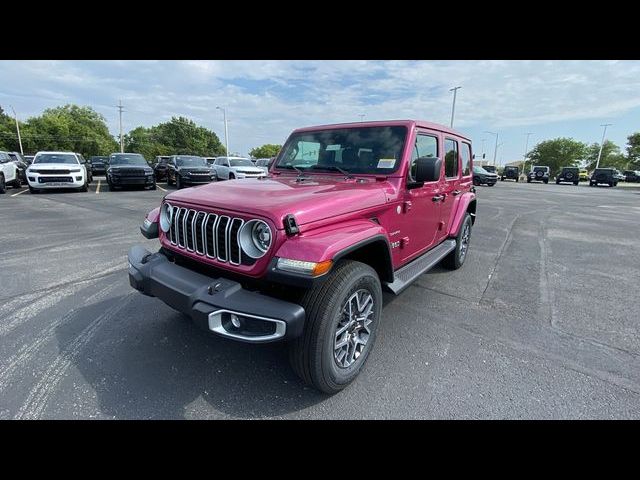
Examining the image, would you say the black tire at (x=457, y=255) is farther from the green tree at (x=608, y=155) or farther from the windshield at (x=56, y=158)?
the green tree at (x=608, y=155)

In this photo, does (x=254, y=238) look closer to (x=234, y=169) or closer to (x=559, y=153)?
(x=234, y=169)

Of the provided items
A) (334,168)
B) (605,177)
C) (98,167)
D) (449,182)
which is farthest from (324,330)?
(605,177)

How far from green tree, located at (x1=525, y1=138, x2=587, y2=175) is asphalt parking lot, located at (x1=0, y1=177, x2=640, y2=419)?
86.6 m

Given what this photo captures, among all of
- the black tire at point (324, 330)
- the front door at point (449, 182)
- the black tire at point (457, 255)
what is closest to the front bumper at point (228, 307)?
the black tire at point (324, 330)

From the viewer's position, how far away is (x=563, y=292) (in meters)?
4.37

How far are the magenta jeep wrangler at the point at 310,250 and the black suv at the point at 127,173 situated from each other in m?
14.2

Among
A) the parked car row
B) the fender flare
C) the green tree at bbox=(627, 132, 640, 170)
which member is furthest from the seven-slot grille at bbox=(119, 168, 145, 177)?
the green tree at bbox=(627, 132, 640, 170)

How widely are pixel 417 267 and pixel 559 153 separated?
92.7m

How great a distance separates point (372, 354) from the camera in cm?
289

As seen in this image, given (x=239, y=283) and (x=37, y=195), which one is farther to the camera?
(x=37, y=195)
